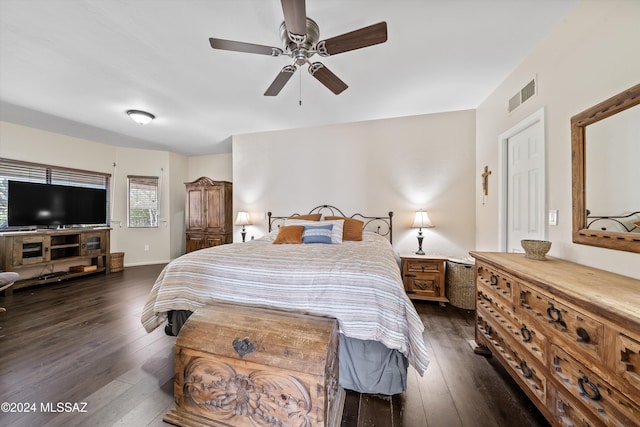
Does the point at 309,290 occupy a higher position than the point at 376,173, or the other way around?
the point at 376,173

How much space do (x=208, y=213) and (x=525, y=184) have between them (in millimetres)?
5364

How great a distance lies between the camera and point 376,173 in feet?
12.8

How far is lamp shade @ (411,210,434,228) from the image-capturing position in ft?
11.4

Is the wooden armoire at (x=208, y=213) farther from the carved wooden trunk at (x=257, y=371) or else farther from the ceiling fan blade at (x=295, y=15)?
the ceiling fan blade at (x=295, y=15)

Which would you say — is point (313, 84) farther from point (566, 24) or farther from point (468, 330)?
point (468, 330)

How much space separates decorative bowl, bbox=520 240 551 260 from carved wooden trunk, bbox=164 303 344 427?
1.62m

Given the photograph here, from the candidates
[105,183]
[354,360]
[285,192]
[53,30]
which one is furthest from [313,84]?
[105,183]

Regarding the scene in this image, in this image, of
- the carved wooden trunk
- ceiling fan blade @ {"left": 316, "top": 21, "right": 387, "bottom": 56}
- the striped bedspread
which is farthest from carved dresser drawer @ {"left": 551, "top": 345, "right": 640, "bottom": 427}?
ceiling fan blade @ {"left": 316, "top": 21, "right": 387, "bottom": 56}

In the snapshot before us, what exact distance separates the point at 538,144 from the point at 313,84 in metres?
2.36

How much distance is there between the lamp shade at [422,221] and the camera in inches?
137

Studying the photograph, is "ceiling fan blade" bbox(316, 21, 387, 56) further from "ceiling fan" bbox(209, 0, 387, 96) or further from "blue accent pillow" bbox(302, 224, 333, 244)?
"blue accent pillow" bbox(302, 224, 333, 244)

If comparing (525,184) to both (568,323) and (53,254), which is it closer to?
(568,323)

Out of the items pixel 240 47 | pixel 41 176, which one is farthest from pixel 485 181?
pixel 41 176

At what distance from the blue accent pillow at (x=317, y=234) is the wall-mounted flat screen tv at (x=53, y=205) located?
4728 mm
